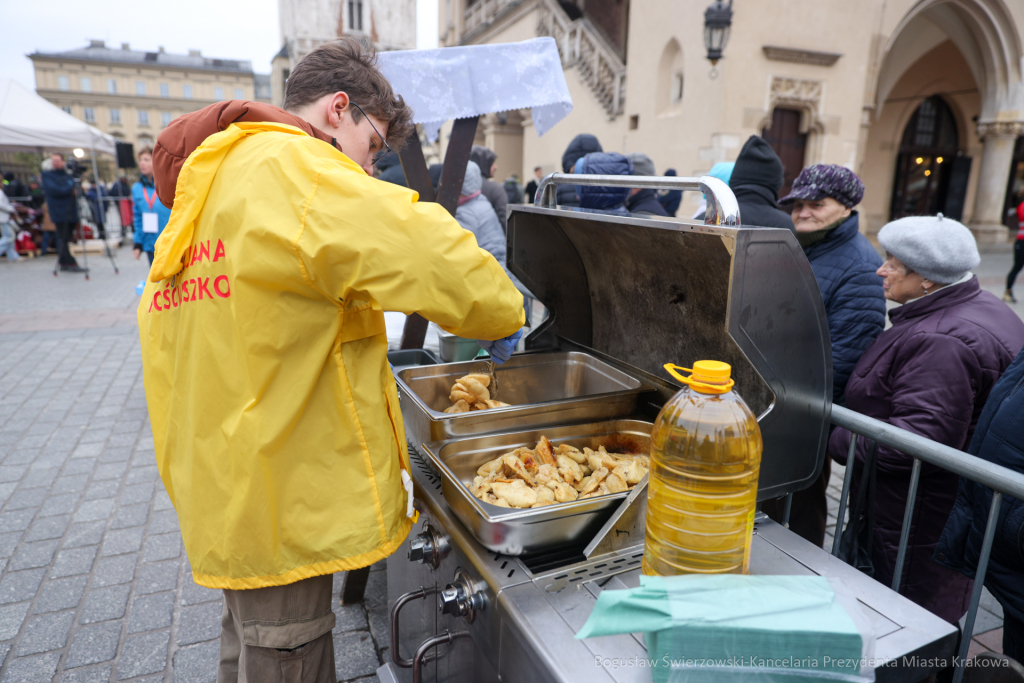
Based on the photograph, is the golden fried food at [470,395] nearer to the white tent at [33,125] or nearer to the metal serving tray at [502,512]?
the metal serving tray at [502,512]

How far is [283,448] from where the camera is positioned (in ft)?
4.65

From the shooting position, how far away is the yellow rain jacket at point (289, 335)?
4.13ft

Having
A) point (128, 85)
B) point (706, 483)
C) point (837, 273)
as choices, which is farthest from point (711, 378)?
point (128, 85)

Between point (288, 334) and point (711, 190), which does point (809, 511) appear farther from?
point (288, 334)

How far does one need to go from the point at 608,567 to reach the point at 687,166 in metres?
12.3

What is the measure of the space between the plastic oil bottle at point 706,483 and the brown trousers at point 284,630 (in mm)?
931

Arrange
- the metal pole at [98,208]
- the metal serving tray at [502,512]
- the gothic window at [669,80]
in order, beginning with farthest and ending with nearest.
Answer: the gothic window at [669,80]
the metal pole at [98,208]
the metal serving tray at [502,512]

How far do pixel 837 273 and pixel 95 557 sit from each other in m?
3.99

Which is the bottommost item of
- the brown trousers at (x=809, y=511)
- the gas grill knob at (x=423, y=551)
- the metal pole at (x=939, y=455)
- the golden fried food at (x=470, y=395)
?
the brown trousers at (x=809, y=511)

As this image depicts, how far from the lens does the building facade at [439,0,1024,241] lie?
37.6 feet

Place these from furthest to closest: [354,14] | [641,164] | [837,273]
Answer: [354,14]
[641,164]
[837,273]

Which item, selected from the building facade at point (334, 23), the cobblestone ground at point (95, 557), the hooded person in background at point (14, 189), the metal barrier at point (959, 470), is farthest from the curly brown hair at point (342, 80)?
the building facade at point (334, 23)

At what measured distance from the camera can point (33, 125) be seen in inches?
484

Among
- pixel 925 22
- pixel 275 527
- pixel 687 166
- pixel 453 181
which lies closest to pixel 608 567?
pixel 275 527
